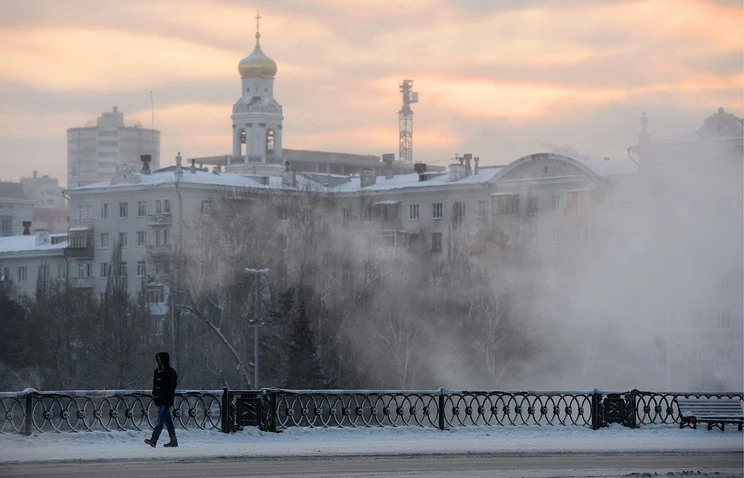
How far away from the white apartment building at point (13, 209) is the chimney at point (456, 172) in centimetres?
6348

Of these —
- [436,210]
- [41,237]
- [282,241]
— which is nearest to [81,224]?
[41,237]

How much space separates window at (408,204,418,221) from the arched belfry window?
99.0 ft

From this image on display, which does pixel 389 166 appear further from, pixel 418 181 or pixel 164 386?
pixel 164 386

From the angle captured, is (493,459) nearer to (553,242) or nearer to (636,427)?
(636,427)

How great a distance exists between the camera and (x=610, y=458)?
22.4 meters

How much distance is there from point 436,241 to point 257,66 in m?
40.4

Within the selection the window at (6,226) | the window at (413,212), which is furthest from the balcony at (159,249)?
the window at (6,226)

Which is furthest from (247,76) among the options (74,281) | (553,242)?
(553,242)

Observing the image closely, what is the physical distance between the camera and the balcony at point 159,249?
84.3 meters

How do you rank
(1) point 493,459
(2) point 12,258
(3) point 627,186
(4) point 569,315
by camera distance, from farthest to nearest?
(2) point 12,258 → (3) point 627,186 → (4) point 569,315 → (1) point 493,459

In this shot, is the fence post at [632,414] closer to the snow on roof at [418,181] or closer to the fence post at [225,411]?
the fence post at [225,411]

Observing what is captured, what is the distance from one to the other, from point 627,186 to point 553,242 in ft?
17.8

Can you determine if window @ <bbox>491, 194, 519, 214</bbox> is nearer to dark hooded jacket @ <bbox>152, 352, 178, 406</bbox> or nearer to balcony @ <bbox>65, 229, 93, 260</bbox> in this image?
balcony @ <bbox>65, 229, 93, 260</bbox>

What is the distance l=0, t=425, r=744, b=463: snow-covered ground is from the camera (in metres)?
21.3
